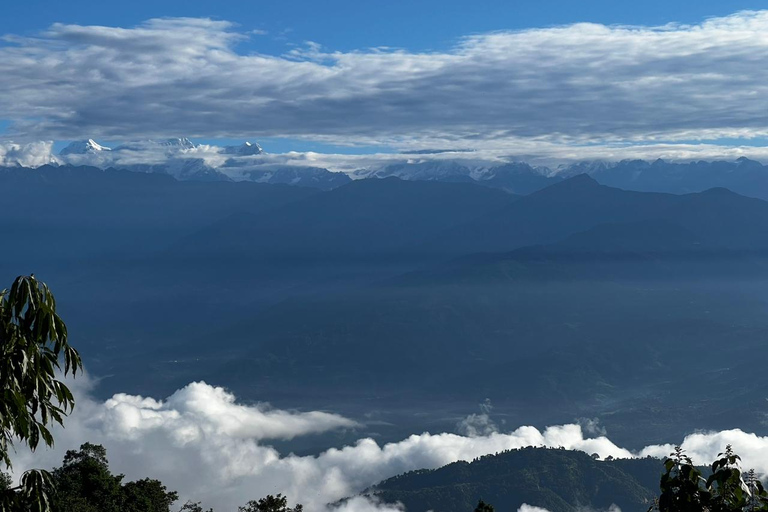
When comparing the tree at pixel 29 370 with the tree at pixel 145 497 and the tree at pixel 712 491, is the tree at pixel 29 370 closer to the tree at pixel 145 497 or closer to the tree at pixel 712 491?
the tree at pixel 712 491

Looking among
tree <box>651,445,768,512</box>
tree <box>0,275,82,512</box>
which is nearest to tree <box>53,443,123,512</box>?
tree <box>0,275,82,512</box>

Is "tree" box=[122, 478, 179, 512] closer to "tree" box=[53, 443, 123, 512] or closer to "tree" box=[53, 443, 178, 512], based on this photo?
"tree" box=[53, 443, 178, 512]

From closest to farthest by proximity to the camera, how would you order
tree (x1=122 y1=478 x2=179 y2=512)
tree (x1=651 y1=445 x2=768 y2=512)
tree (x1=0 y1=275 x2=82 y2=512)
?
tree (x1=0 y1=275 x2=82 y2=512) → tree (x1=651 y1=445 x2=768 y2=512) → tree (x1=122 y1=478 x2=179 y2=512)

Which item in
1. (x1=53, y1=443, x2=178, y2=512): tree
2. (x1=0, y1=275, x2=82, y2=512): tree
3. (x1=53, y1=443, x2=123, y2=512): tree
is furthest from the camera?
(x1=53, y1=443, x2=123, y2=512): tree

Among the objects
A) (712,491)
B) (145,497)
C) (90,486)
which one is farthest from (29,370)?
(90,486)

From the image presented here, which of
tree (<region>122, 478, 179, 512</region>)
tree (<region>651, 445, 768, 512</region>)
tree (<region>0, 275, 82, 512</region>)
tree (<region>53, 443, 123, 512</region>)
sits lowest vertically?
tree (<region>122, 478, 179, 512</region>)

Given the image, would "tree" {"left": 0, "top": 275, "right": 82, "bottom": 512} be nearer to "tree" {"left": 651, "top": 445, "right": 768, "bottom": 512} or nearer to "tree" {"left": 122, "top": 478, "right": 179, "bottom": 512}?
"tree" {"left": 651, "top": 445, "right": 768, "bottom": 512}

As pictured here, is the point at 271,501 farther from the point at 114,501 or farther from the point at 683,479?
the point at 683,479

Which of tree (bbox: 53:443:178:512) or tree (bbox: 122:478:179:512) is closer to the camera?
tree (bbox: 53:443:178:512)

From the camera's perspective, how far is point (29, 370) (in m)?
18.5

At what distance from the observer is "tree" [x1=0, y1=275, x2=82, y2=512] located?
58.9 feet

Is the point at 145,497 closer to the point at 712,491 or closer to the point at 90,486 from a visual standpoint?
the point at 90,486

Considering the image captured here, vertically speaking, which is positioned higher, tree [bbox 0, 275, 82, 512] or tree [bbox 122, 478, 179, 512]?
tree [bbox 0, 275, 82, 512]

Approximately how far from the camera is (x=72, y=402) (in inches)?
779
